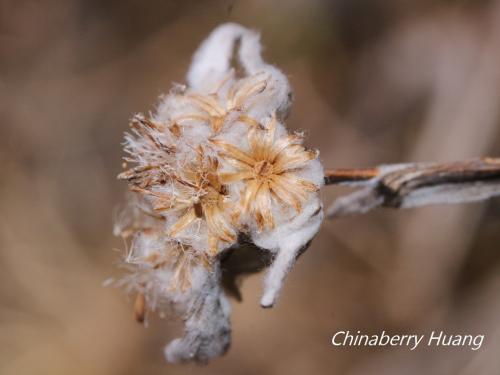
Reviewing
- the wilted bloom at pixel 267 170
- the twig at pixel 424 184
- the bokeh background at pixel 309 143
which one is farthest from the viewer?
the bokeh background at pixel 309 143

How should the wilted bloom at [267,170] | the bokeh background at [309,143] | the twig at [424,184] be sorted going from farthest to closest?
the bokeh background at [309,143]
the twig at [424,184]
the wilted bloom at [267,170]

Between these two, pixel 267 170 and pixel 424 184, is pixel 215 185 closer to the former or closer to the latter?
pixel 267 170

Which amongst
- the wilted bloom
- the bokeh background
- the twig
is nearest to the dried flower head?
the wilted bloom

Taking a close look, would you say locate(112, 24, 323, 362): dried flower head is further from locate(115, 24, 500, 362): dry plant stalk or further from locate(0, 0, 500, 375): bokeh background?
locate(0, 0, 500, 375): bokeh background

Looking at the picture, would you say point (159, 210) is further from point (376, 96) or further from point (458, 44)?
point (458, 44)

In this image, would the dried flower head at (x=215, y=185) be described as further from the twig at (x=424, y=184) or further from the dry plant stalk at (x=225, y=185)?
the twig at (x=424, y=184)

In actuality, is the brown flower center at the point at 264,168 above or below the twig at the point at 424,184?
above

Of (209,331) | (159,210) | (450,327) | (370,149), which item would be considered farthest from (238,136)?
(450,327)

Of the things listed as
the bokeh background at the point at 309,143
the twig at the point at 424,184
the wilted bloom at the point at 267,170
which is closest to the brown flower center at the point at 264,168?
the wilted bloom at the point at 267,170
